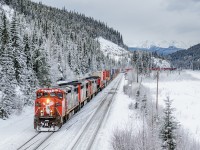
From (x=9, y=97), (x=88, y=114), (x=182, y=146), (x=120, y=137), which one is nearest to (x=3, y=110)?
(x=9, y=97)

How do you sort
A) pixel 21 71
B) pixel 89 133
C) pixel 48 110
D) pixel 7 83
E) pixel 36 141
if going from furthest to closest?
pixel 21 71 < pixel 7 83 < pixel 48 110 < pixel 89 133 < pixel 36 141

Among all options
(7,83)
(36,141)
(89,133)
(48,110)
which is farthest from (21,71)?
(36,141)

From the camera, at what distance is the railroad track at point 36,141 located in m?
20.4

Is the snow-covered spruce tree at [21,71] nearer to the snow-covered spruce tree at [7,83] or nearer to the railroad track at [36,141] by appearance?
the snow-covered spruce tree at [7,83]

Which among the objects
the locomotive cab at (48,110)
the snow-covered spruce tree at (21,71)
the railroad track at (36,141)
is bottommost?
the railroad track at (36,141)

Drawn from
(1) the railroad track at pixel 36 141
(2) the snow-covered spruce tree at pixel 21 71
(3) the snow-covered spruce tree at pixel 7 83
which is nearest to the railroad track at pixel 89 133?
(1) the railroad track at pixel 36 141

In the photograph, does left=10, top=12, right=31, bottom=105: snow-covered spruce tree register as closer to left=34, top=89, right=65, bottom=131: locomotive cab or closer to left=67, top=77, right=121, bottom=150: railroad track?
left=67, top=77, right=121, bottom=150: railroad track

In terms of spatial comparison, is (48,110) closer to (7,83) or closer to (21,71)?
(7,83)

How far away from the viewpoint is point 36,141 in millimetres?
22172

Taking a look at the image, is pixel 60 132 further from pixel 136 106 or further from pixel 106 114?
pixel 136 106

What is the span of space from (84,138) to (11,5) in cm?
17029

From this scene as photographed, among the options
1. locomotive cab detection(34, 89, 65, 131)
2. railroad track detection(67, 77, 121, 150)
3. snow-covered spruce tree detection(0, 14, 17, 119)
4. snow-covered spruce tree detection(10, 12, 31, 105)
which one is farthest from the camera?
snow-covered spruce tree detection(10, 12, 31, 105)

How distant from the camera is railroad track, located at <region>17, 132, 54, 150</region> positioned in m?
20.4

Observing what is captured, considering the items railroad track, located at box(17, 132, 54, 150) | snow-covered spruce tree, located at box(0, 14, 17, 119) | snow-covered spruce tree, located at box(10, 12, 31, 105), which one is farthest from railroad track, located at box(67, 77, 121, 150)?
snow-covered spruce tree, located at box(10, 12, 31, 105)
